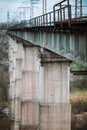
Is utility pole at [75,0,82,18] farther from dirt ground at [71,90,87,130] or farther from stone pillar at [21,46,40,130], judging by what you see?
dirt ground at [71,90,87,130]

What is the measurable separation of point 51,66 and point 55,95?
80.5 inches

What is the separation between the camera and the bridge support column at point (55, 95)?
3234 centimetres

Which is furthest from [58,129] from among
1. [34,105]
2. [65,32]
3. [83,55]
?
[83,55]

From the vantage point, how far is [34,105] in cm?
3769

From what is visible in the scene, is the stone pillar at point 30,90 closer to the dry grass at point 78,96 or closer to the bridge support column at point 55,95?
the bridge support column at point 55,95

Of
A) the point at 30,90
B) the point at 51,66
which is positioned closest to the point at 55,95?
the point at 51,66

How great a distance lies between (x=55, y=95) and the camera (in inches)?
1314

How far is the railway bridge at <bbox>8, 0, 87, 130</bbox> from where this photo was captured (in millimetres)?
18625

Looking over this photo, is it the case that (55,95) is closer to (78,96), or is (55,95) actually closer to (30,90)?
(30,90)

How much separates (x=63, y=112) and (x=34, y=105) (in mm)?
5253

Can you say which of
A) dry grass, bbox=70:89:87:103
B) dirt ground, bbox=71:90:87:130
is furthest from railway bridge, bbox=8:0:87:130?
dry grass, bbox=70:89:87:103

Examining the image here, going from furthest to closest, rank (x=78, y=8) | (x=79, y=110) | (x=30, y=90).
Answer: (x=79, y=110) < (x=30, y=90) < (x=78, y=8)

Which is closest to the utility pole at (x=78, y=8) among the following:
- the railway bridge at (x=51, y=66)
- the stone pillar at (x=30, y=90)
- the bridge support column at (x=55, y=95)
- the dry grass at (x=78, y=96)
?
the railway bridge at (x=51, y=66)

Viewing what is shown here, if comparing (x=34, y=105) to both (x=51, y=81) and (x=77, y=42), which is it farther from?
(x=77, y=42)
